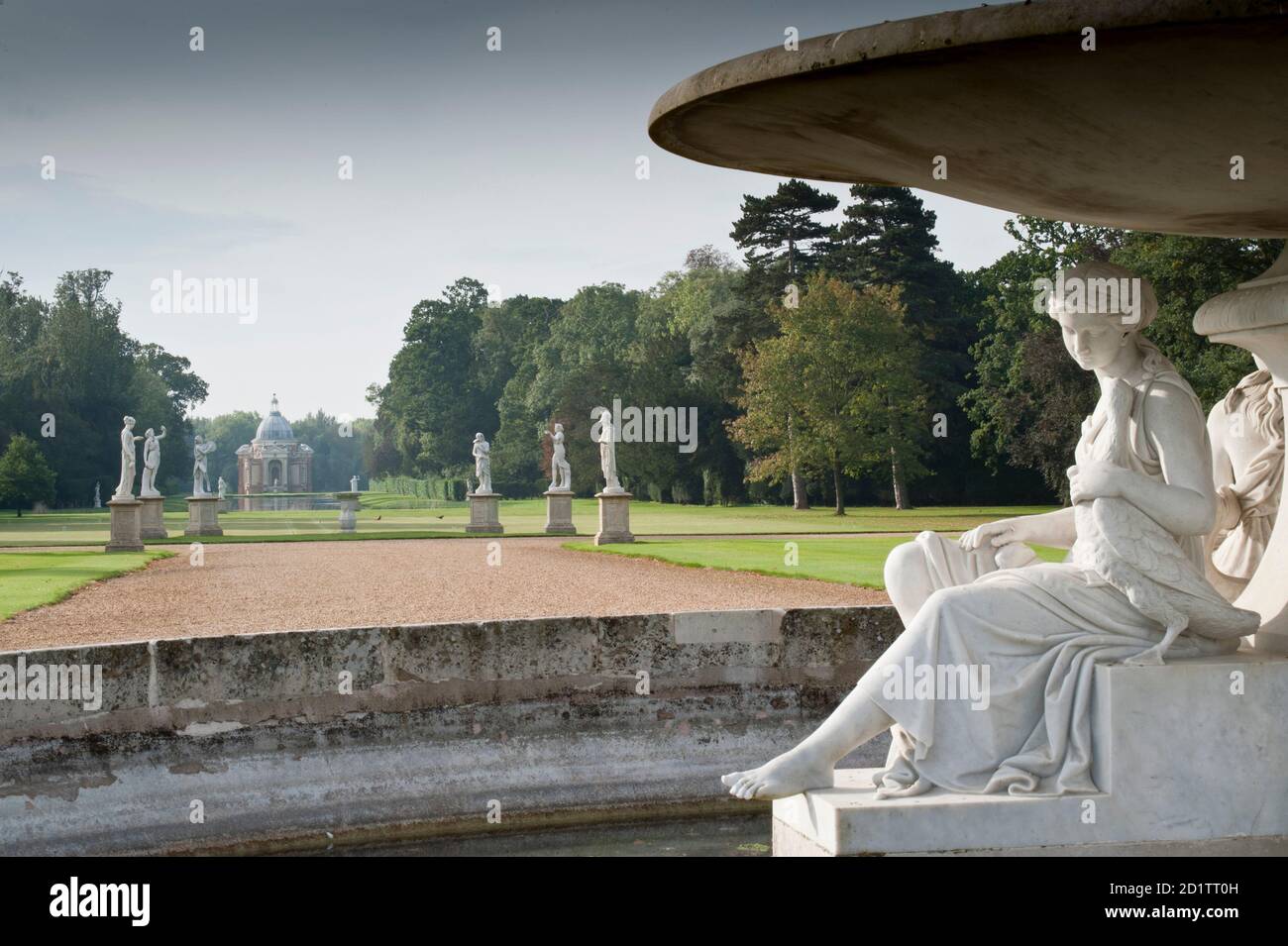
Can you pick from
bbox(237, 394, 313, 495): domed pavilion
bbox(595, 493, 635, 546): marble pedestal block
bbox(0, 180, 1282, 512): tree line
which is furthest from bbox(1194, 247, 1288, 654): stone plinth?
bbox(237, 394, 313, 495): domed pavilion

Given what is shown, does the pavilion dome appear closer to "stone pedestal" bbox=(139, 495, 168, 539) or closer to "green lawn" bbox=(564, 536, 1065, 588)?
"stone pedestal" bbox=(139, 495, 168, 539)

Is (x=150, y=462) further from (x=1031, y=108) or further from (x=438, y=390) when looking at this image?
(x=438, y=390)

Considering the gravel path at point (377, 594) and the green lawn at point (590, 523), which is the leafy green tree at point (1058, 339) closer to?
the green lawn at point (590, 523)

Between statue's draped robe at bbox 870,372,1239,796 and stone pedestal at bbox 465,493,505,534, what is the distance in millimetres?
26728

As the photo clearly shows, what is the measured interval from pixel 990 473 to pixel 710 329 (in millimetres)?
11739

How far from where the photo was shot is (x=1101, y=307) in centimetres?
374

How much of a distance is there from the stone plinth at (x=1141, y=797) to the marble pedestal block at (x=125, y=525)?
23.0m

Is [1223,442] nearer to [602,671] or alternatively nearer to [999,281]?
[602,671]

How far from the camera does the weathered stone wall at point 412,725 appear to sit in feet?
14.6

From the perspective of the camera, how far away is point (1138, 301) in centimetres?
376

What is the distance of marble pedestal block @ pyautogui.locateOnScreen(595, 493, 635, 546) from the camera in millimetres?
25438

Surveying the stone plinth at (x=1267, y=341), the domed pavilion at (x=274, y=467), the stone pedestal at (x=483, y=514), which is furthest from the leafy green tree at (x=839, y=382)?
the domed pavilion at (x=274, y=467)
